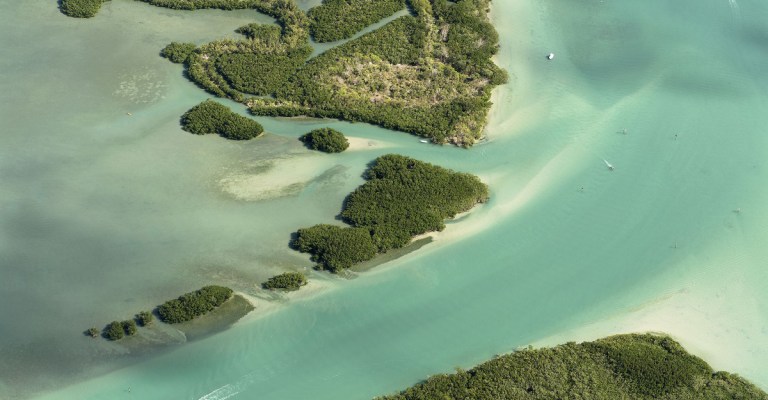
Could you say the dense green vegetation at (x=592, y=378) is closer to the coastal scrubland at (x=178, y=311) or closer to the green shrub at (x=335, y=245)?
the green shrub at (x=335, y=245)

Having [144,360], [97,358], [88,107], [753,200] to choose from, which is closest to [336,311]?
[144,360]

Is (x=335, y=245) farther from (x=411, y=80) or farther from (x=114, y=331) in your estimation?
(x=411, y=80)

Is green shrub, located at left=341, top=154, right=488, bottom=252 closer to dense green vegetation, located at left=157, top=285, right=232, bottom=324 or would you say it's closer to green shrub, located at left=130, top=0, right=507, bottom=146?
A: green shrub, located at left=130, top=0, right=507, bottom=146

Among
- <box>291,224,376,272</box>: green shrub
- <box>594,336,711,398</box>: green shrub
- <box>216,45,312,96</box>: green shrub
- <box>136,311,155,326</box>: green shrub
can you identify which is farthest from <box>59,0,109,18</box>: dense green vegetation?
<box>594,336,711,398</box>: green shrub

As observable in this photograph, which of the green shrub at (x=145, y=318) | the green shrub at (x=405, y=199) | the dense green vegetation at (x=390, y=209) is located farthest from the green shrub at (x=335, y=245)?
the green shrub at (x=145, y=318)

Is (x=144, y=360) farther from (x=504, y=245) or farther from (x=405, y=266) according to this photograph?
(x=504, y=245)

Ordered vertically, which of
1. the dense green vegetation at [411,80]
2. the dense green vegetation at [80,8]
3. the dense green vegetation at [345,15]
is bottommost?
the dense green vegetation at [411,80]
